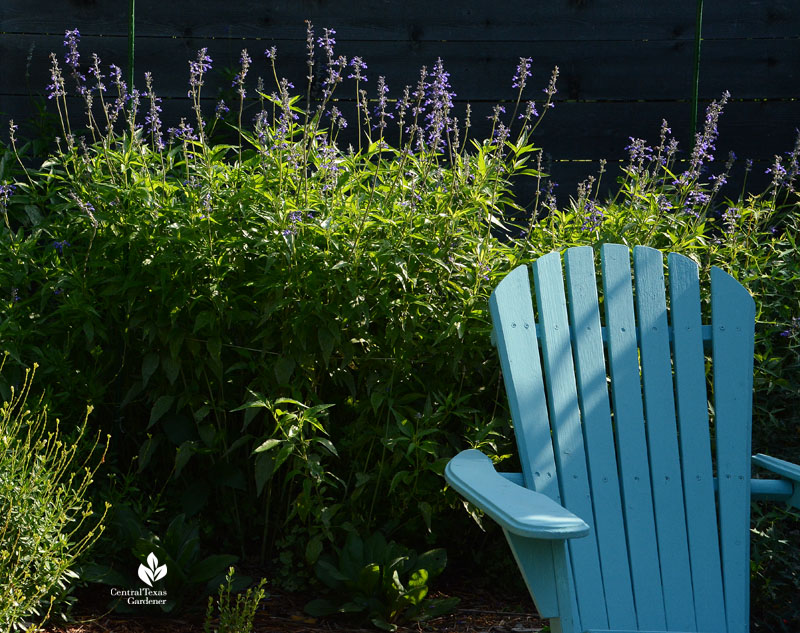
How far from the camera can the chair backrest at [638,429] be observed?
6.65 feet

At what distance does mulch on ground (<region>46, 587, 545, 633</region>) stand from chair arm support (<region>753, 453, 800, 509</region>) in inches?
35.3

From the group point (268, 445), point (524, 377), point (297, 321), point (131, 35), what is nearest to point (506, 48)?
point (131, 35)

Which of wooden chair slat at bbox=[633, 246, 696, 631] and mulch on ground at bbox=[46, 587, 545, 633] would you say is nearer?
wooden chair slat at bbox=[633, 246, 696, 631]

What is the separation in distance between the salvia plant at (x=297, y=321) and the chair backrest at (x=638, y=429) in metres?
0.39

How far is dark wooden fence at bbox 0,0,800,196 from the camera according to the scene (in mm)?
3760

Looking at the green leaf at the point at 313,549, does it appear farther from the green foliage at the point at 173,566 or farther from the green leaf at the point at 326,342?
the green leaf at the point at 326,342

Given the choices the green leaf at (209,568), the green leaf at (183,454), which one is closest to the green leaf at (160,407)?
the green leaf at (183,454)

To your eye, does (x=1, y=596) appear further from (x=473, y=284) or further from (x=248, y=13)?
(x=248, y=13)

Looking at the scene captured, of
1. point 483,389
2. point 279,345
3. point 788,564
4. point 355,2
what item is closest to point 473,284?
point 483,389

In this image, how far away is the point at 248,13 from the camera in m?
3.79

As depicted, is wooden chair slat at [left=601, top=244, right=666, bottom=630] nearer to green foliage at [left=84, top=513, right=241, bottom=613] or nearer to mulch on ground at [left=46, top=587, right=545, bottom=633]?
mulch on ground at [left=46, top=587, right=545, bottom=633]

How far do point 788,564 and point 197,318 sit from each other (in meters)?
1.87

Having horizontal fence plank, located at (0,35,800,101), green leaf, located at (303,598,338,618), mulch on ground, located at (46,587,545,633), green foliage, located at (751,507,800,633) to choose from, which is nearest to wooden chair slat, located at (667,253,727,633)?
green foliage, located at (751,507,800,633)

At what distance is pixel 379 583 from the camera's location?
258 cm
